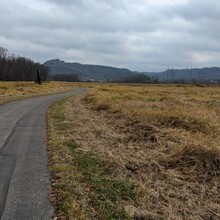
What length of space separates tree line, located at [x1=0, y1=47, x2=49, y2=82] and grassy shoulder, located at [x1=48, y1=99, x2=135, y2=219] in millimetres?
110098

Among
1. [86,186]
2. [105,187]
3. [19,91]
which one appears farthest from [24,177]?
[19,91]

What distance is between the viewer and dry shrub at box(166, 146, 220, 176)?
7.23 m

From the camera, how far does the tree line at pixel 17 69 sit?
121 metres

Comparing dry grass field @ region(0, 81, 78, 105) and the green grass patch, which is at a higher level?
the green grass patch

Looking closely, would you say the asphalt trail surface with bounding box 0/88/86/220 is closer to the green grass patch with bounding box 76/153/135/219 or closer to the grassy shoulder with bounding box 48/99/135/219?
the grassy shoulder with bounding box 48/99/135/219

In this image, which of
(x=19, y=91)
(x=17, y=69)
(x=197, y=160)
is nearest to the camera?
(x=197, y=160)

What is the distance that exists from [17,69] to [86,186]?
5075 inches

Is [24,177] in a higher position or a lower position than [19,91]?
higher

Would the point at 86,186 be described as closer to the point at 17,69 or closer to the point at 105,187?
the point at 105,187

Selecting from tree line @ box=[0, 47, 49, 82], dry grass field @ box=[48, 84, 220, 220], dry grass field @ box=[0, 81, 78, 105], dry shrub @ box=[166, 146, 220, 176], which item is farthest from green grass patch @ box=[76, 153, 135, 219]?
tree line @ box=[0, 47, 49, 82]

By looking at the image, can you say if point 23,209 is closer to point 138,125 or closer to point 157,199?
point 157,199

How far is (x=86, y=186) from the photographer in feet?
20.0

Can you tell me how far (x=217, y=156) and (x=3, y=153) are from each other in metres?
5.38

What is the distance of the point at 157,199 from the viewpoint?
18.0 feet
